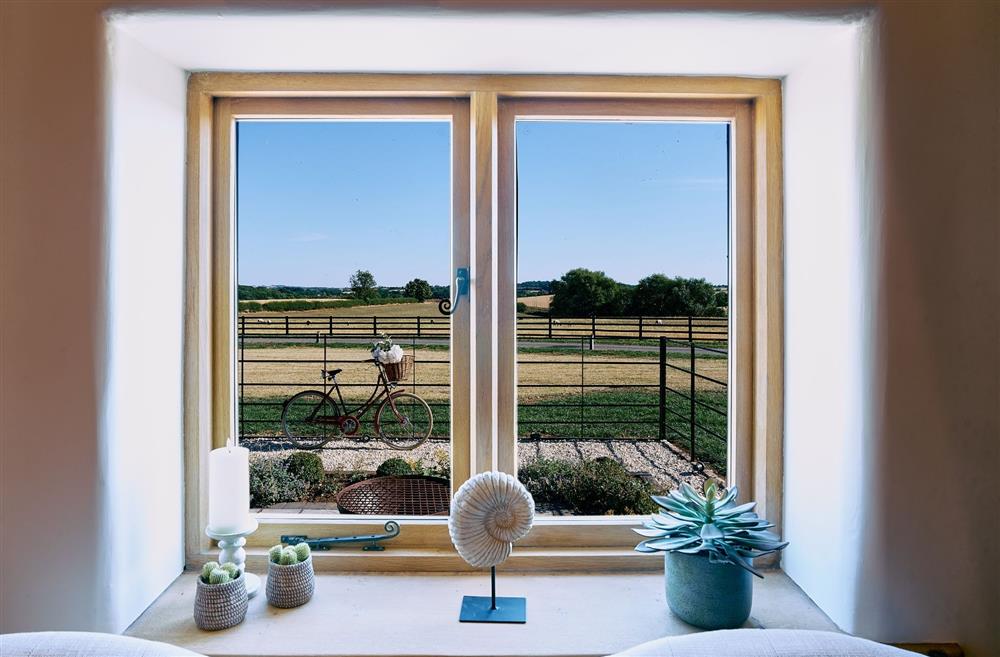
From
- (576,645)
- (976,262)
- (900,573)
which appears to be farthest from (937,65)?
(576,645)

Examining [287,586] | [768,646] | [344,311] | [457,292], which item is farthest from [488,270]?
[768,646]

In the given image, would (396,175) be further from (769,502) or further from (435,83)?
(769,502)

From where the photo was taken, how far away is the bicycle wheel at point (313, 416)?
143 cm

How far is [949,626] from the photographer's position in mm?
1078

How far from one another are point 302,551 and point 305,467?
0.77 feet

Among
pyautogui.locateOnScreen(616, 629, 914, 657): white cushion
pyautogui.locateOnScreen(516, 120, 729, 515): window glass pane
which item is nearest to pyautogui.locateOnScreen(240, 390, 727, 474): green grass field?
pyautogui.locateOnScreen(516, 120, 729, 515): window glass pane

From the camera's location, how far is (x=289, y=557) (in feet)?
3.95

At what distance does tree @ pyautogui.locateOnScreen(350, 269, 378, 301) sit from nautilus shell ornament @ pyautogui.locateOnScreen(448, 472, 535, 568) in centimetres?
50

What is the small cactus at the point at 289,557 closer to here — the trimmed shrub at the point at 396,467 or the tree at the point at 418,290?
the trimmed shrub at the point at 396,467

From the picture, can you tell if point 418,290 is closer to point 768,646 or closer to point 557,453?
point 557,453

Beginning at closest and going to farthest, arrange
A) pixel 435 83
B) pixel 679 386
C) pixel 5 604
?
pixel 5 604, pixel 435 83, pixel 679 386

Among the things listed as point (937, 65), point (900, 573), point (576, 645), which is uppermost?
point (937, 65)

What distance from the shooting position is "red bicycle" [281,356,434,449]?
1.43 m

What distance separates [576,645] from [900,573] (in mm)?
562
